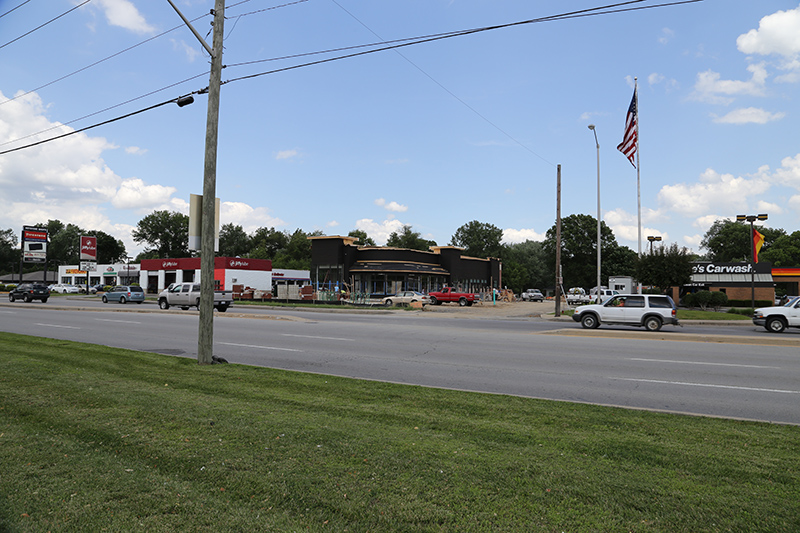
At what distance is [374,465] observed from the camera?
452cm

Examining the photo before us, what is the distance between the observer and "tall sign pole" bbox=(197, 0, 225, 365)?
10.7 metres

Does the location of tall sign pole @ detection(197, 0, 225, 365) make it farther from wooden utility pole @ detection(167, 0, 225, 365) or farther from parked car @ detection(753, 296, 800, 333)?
parked car @ detection(753, 296, 800, 333)

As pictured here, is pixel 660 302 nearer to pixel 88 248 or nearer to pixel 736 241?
pixel 88 248

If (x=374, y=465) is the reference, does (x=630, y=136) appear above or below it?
above

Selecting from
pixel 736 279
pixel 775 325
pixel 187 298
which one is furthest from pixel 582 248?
pixel 187 298

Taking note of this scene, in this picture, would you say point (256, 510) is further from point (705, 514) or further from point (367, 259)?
point (367, 259)

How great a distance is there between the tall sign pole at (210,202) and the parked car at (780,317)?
77.7 feet

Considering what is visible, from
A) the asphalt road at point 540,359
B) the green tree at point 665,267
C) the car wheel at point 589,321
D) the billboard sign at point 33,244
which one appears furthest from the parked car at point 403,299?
the billboard sign at point 33,244

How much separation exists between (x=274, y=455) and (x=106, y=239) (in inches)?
5927

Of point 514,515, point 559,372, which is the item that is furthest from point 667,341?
point 514,515

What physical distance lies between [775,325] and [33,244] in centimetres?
7600

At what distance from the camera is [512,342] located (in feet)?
53.2

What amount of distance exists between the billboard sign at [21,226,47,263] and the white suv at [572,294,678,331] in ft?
222

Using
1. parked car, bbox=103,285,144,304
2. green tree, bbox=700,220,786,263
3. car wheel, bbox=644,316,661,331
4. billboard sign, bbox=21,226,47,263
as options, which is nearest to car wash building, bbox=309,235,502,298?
parked car, bbox=103,285,144,304
